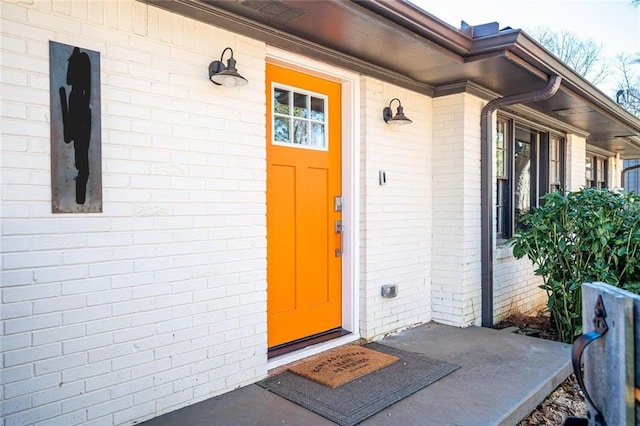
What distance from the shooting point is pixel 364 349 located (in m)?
3.63

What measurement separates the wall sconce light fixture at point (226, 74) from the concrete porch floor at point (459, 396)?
6.64ft

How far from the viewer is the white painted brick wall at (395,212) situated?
3.91 meters

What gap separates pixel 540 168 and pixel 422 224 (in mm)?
2856

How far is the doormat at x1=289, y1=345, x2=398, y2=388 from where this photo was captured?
9.89 feet

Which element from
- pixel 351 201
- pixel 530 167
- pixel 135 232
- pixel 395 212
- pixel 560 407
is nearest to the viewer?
pixel 135 232

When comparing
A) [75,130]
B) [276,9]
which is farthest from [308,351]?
[276,9]

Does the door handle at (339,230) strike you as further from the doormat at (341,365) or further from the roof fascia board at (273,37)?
the roof fascia board at (273,37)

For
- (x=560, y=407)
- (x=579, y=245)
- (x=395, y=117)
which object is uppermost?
(x=395, y=117)

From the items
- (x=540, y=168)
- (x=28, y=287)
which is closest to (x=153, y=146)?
(x=28, y=287)

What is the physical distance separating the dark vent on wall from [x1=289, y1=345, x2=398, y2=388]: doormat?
2.47 m

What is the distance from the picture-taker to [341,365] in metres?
3.24

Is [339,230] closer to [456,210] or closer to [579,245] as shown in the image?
[456,210]

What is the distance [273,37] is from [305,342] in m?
2.39

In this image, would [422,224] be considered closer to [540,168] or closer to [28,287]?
[540,168]
